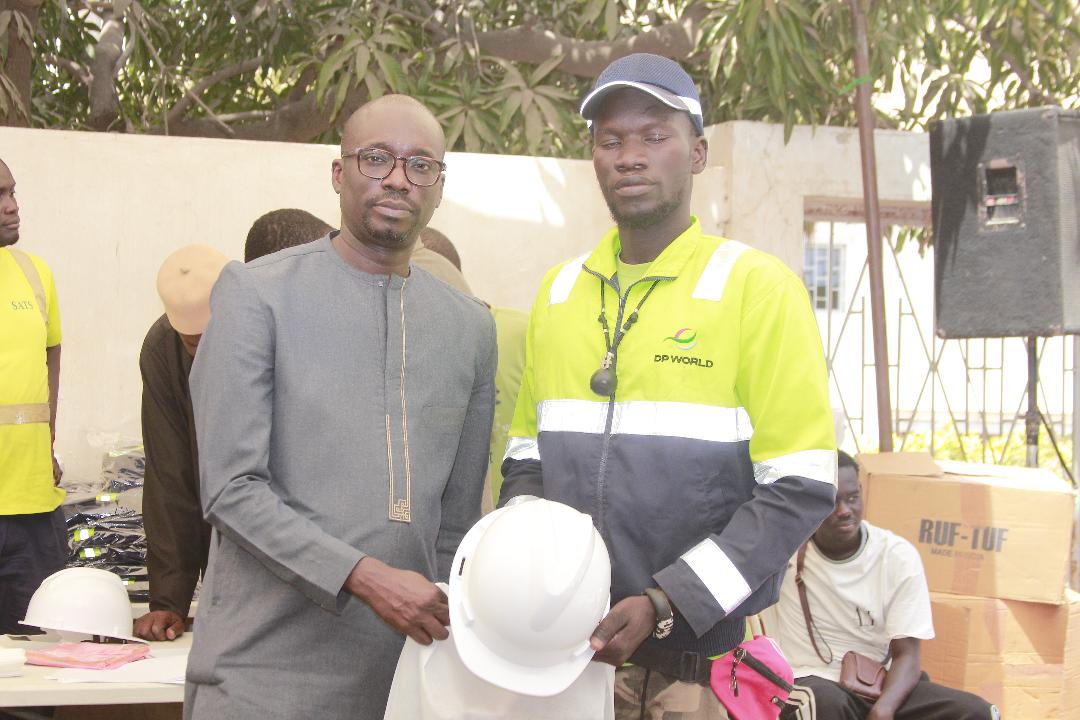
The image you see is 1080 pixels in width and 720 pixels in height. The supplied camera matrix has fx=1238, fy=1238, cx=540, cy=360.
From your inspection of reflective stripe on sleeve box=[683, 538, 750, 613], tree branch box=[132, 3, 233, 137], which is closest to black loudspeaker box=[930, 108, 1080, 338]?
reflective stripe on sleeve box=[683, 538, 750, 613]

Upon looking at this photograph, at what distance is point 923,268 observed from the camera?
15078mm

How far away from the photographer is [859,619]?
4.29m

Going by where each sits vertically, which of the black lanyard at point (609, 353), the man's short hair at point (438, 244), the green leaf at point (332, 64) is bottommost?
the black lanyard at point (609, 353)

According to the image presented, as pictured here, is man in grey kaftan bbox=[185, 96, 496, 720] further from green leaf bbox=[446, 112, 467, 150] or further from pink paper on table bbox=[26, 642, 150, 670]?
green leaf bbox=[446, 112, 467, 150]

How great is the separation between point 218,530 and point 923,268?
14031 millimetres

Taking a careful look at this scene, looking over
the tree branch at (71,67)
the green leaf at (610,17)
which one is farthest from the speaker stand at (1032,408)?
the tree branch at (71,67)

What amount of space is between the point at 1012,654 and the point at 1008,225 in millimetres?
1744

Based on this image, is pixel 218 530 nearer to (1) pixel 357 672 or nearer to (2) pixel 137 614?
(1) pixel 357 672

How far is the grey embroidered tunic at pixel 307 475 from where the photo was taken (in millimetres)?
2012

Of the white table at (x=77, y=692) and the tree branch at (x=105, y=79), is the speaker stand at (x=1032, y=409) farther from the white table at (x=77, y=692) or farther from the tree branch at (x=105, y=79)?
the tree branch at (x=105, y=79)

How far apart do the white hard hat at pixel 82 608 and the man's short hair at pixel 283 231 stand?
1.01 m

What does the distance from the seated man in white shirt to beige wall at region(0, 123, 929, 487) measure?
6.71ft

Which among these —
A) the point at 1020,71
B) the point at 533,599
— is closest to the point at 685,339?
the point at 533,599

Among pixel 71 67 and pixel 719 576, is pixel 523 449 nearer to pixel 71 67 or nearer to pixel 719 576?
pixel 719 576
